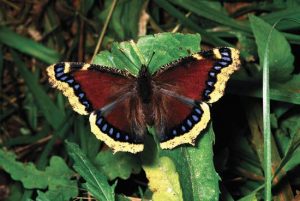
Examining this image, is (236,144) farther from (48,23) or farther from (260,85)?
(48,23)

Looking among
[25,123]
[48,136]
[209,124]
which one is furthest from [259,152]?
[25,123]

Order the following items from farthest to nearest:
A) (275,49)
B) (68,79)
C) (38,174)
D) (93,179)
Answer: (38,174) → (275,49) → (68,79) → (93,179)

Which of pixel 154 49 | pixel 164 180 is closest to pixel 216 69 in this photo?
pixel 154 49

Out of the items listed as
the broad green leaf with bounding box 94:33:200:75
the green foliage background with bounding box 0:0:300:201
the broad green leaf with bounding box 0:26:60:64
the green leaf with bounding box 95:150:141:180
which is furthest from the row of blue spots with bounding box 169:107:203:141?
the broad green leaf with bounding box 0:26:60:64

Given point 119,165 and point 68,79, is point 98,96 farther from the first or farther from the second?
point 119,165

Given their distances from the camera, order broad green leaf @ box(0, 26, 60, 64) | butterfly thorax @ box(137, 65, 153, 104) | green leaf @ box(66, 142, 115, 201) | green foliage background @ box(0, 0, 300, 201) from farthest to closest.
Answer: broad green leaf @ box(0, 26, 60, 64), butterfly thorax @ box(137, 65, 153, 104), green foliage background @ box(0, 0, 300, 201), green leaf @ box(66, 142, 115, 201)

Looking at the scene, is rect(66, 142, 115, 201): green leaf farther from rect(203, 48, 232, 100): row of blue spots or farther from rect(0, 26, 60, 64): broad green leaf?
rect(0, 26, 60, 64): broad green leaf
